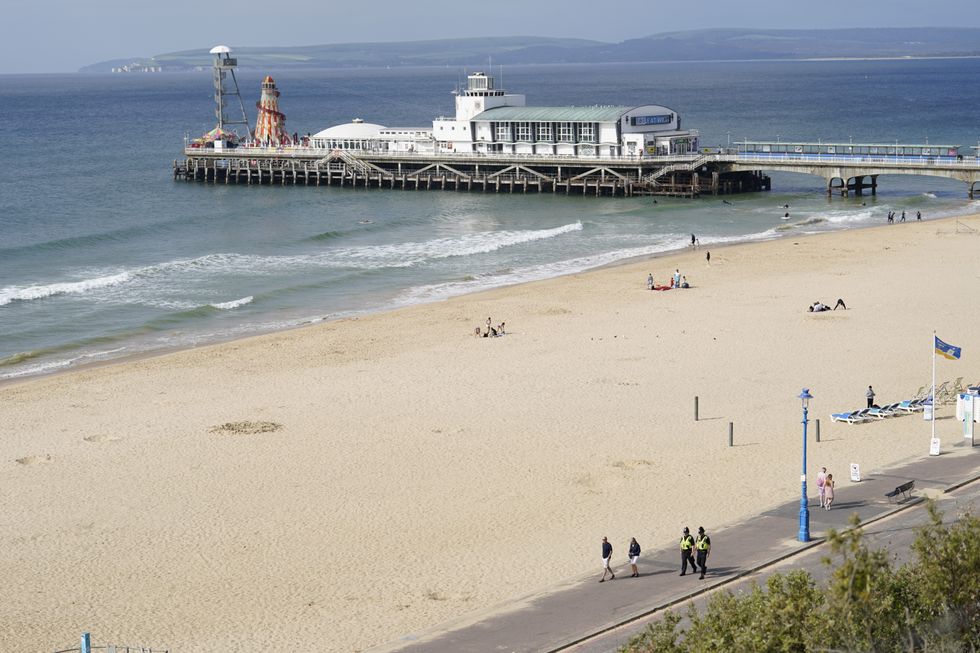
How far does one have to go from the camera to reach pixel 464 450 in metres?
25.0

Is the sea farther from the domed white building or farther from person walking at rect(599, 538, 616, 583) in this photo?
person walking at rect(599, 538, 616, 583)

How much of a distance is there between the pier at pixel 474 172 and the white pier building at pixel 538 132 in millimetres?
798

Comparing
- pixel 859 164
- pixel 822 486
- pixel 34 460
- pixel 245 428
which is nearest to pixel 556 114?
pixel 859 164

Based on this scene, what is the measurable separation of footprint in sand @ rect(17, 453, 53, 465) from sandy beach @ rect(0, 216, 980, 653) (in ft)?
0.43

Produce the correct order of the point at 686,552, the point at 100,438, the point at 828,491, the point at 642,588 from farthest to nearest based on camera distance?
the point at 100,438 < the point at 828,491 < the point at 686,552 < the point at 642,588

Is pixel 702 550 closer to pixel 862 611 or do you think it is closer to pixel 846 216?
pixel 862 611

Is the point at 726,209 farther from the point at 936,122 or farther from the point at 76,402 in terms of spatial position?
the point at 936,122

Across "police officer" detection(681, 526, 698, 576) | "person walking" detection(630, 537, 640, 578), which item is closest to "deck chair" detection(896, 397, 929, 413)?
"police officer" detection(681, 526, 698, 576)

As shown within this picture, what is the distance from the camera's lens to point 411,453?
81.8 ft

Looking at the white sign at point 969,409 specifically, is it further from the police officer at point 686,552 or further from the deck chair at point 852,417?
the police officer at point 686,552

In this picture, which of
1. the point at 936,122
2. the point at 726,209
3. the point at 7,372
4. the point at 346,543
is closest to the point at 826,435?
the point at 346,543

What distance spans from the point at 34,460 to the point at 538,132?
163ft

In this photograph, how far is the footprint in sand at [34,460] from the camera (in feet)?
81.7

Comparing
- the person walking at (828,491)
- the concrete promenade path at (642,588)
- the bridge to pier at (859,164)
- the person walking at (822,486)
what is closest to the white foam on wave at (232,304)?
the concrete promenade path at (642,588)
